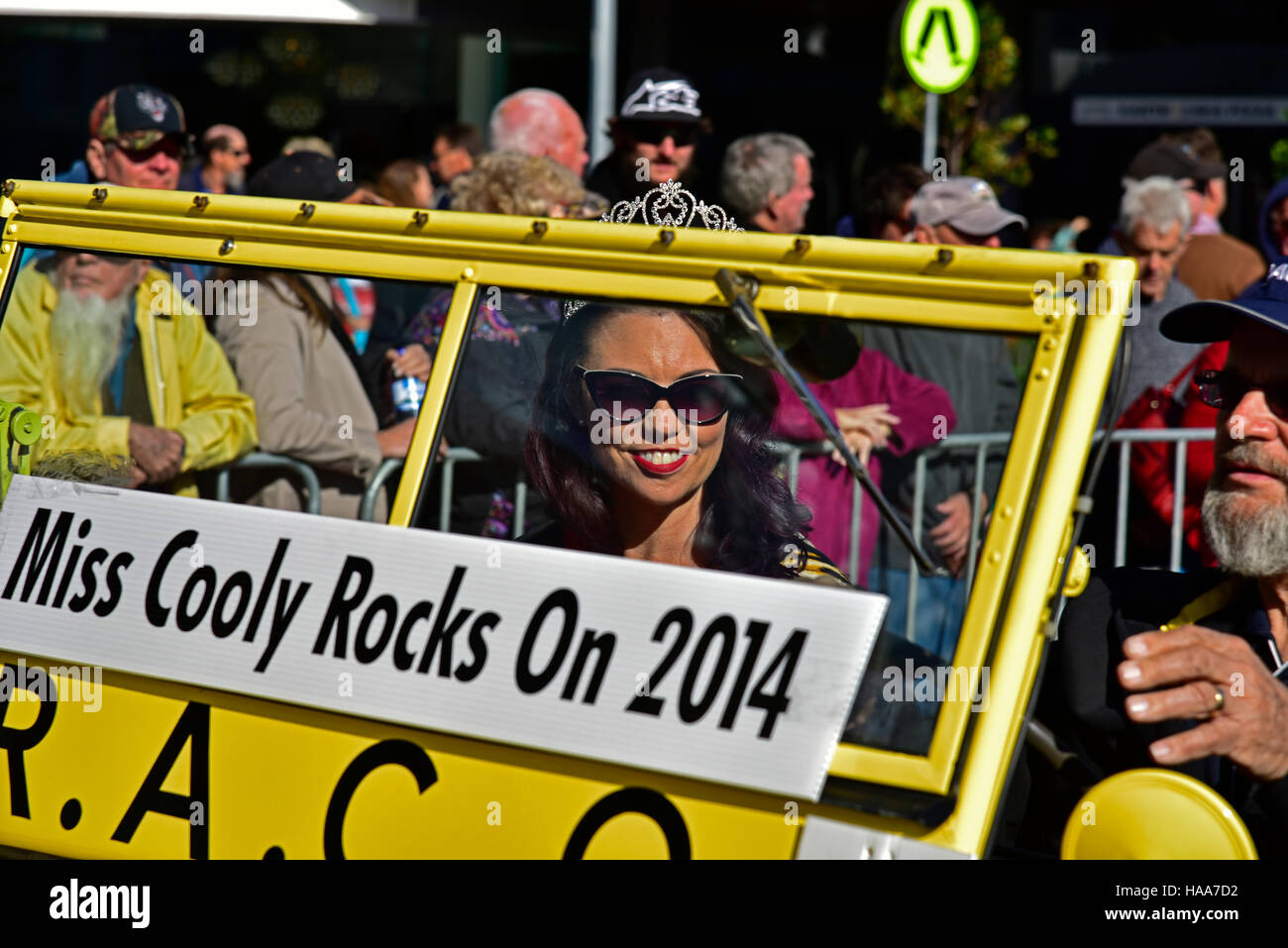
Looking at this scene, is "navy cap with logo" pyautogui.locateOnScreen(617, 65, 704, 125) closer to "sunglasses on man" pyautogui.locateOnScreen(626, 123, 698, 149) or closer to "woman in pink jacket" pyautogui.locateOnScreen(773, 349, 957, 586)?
"sunglasses on man" pyautogui.locateOnScreen(626, 123, 698, 149)

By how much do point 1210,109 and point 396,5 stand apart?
20.6 ft

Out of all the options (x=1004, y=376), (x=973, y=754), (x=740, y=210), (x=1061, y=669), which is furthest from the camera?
(x=740, y=210)

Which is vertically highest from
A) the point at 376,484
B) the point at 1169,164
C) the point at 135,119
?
the point at 1169,164

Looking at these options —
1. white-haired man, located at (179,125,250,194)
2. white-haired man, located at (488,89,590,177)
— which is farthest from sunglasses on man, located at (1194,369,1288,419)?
white-haired man, located at (179,125,250,194)

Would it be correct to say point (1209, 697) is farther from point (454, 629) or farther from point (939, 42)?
point (939, 42)

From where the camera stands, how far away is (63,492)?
254 centimetres

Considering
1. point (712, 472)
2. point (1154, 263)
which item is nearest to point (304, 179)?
point (712, 472)

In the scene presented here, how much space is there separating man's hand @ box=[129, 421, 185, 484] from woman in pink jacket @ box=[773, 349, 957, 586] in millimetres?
1069

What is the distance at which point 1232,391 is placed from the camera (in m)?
2.66

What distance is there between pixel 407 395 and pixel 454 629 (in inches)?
16.7
